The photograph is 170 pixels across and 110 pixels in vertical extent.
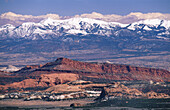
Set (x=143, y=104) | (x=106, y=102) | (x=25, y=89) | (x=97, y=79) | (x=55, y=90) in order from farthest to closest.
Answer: (x=97, y=79)
(x=25, y=89)
(x=55, y=90)
(x=106, y=102)
(x=143, y=104)

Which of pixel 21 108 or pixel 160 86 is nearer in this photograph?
pixel 21 108

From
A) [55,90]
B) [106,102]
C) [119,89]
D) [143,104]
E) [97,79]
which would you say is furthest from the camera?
[97,79]

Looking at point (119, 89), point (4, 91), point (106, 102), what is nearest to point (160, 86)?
point (119, 89)

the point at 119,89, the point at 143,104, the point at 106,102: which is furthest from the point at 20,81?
the point at 143,104

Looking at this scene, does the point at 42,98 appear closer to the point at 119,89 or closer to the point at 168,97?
the point at 119,89

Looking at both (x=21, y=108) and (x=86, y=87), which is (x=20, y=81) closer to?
(x=86, y=87)

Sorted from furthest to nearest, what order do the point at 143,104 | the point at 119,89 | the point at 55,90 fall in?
1. the point at 55,90
2. the point at 119,89
3. the point at 143,104

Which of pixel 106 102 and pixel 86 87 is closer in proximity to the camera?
pixel 106 102

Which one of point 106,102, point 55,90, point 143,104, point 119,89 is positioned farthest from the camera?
point 55,90

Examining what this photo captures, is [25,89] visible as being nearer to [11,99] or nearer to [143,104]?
[11,99]
